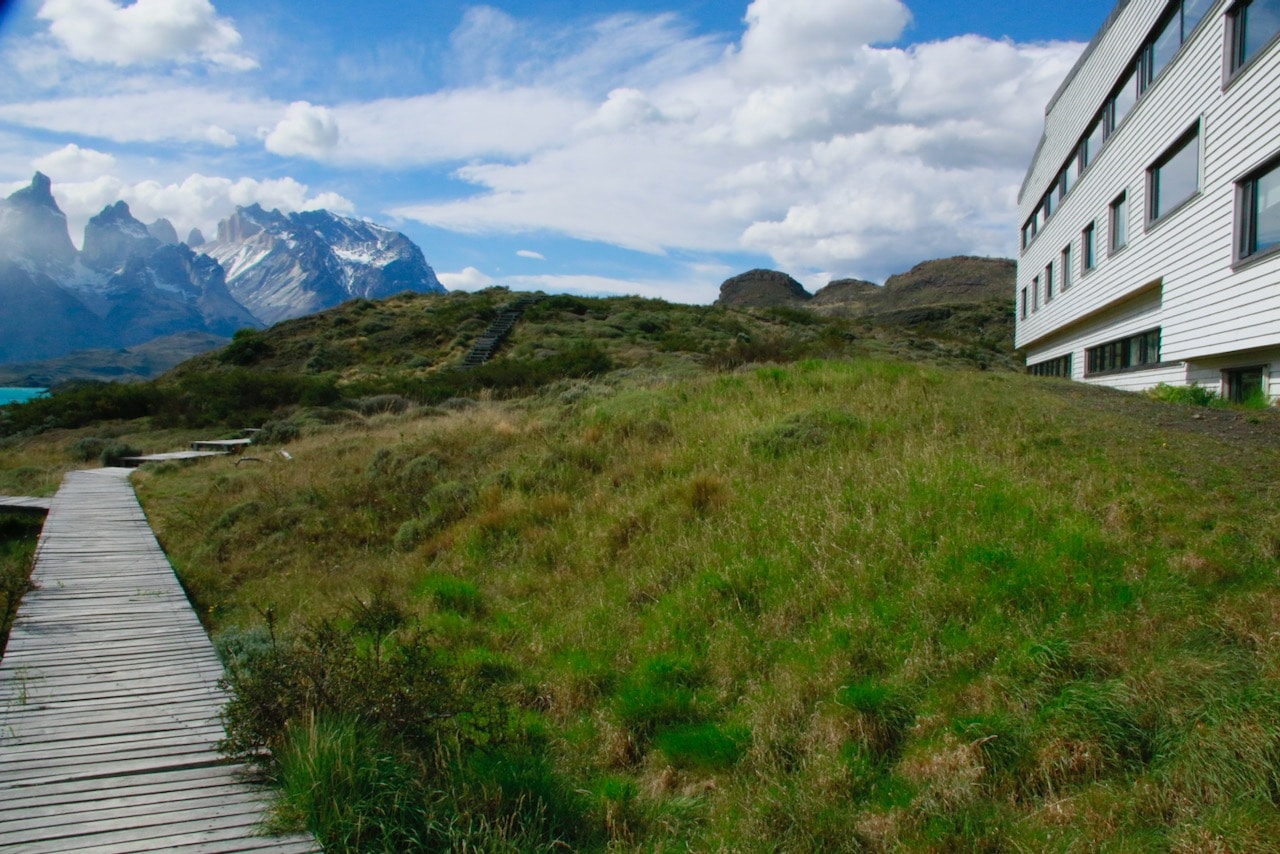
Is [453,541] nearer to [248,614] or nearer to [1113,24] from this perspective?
[248,614]

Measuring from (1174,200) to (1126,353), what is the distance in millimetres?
5322

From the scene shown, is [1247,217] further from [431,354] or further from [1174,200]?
[431,354]

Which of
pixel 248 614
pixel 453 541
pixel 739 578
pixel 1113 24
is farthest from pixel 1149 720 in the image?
pixel 1113 24

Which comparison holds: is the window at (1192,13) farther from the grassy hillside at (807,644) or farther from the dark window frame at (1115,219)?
the grassy hillside at (807,644)

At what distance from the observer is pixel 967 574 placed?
17.6 ft

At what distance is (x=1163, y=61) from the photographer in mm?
17125

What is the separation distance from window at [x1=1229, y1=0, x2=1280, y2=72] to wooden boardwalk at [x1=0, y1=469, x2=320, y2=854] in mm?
16020

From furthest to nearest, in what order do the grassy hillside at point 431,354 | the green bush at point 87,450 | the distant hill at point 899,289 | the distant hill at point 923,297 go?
1. the distant hill at point 899,289
2. the distant hill at point 923,297
3. the grassy hillside at point 431,354
4. the green bush at point 87,450

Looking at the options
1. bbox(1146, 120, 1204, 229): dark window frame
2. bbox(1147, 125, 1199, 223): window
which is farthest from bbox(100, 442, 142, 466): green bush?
bbox(1147, 125, 1199, 223): window

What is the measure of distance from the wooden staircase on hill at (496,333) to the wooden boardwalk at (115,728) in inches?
986

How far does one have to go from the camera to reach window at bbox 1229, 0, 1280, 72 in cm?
1160

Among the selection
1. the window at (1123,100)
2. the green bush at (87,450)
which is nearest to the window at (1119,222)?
the window at (1123,100)

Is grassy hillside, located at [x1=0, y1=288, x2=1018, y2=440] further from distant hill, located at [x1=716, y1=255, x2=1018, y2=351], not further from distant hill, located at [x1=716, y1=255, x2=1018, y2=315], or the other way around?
distant hill, located at [x1=716, y1=255, x2=1018, y2=315]

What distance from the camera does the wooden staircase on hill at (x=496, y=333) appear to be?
112 feet
